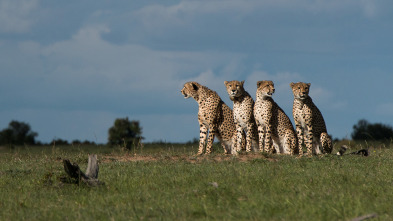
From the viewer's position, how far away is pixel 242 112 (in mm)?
13805

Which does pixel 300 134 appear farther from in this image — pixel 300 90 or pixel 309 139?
pixel 300 90

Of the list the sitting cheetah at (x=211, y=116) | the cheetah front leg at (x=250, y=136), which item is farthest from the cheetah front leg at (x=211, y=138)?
the cheetah front leg at (x=250, y=136)

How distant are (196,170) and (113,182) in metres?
1.80

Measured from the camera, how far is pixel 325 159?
40.5 feet

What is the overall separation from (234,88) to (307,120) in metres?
2.00

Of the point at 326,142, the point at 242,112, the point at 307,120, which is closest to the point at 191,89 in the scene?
the point at 242,112

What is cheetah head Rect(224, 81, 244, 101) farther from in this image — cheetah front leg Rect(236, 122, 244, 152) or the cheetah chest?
cheetah front leg Rect(236, 122, 244, 152)

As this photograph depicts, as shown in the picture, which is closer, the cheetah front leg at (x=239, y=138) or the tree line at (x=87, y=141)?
the cheetah front leg at (x=239, y=138)

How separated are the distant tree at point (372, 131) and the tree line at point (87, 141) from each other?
12.1 meters

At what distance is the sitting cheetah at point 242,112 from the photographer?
13797 mm

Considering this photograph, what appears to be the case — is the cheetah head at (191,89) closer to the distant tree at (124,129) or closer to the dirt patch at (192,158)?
the dirt patch at (192,158)

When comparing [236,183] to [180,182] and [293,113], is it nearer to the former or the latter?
[180,182]

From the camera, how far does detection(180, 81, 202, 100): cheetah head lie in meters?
14.6

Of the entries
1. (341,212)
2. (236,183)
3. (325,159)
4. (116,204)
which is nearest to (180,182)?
(236,183)
